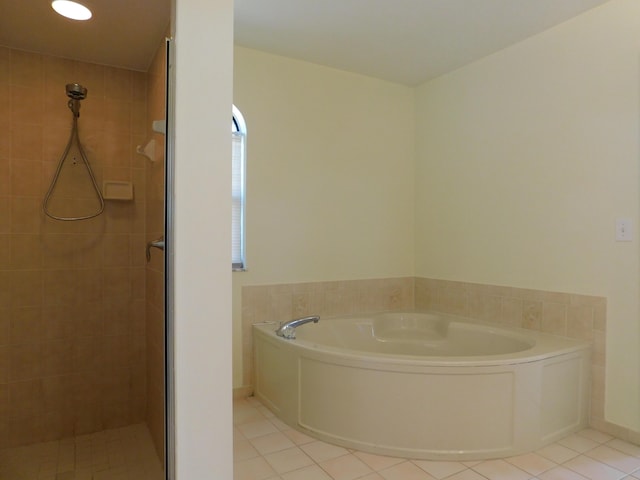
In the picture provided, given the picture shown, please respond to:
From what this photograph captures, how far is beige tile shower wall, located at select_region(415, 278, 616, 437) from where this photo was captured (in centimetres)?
243

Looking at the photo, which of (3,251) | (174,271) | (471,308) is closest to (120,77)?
(3,251)

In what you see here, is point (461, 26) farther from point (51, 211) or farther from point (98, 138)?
point (51, 211)

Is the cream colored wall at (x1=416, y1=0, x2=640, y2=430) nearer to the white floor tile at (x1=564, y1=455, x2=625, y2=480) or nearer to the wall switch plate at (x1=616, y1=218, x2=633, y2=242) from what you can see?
the wall switch plate at (x1=616, y1=218, x2=633, y2=242)

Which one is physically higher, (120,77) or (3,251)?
(120,77)

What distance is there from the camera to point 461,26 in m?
2.60

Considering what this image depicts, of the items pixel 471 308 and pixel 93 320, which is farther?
pixel 471 308

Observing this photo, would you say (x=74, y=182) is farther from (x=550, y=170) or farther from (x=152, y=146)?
(x=550, y=170)

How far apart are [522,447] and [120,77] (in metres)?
3.02

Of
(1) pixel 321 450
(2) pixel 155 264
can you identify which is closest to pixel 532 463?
(1) pixel 321 450

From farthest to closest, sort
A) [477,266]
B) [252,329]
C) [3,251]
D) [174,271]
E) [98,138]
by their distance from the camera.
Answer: [477,266], [252,329], [98,138], [3,251], [174,271]

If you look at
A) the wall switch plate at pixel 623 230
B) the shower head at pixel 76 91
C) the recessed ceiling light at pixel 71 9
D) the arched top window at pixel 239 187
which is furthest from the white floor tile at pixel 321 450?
the recessed ceiling light at pixel 71 9

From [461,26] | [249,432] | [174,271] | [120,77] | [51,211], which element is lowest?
[249,432]

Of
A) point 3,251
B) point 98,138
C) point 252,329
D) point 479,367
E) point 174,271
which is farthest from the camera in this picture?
point 252,329

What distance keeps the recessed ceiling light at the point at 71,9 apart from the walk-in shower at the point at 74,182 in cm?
45
